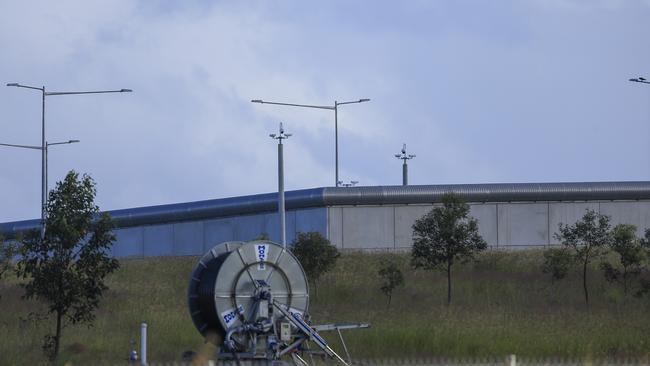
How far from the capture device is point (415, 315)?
145 ft

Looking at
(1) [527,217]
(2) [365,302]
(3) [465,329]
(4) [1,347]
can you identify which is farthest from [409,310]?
(1) [527,217]

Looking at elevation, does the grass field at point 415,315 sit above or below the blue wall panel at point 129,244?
below

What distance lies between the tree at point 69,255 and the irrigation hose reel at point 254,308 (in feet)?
15.3

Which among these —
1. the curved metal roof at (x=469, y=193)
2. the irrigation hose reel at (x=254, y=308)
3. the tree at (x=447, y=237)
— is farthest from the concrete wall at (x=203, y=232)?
the irrigation hose reel at (x=254, y=308)

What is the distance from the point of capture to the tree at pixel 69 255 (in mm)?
32594

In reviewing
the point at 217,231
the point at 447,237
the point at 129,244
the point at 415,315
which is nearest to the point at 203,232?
the point at 217,231

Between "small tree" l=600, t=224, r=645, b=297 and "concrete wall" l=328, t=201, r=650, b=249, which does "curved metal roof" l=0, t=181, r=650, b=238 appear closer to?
"concrete wall" l=328, t=201, r=650, b=249

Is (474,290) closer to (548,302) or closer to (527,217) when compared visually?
(548,302)

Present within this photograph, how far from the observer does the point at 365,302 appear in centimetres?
5334

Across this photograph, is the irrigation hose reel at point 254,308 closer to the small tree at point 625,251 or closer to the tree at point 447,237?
the tree at point 447,237

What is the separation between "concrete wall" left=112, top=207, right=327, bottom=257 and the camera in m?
70.7

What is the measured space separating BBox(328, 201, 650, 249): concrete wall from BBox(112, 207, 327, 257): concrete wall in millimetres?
1370

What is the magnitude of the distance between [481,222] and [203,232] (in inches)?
679

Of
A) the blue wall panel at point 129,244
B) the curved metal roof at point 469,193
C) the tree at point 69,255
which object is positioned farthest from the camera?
the blue wall panel at point 129,244
